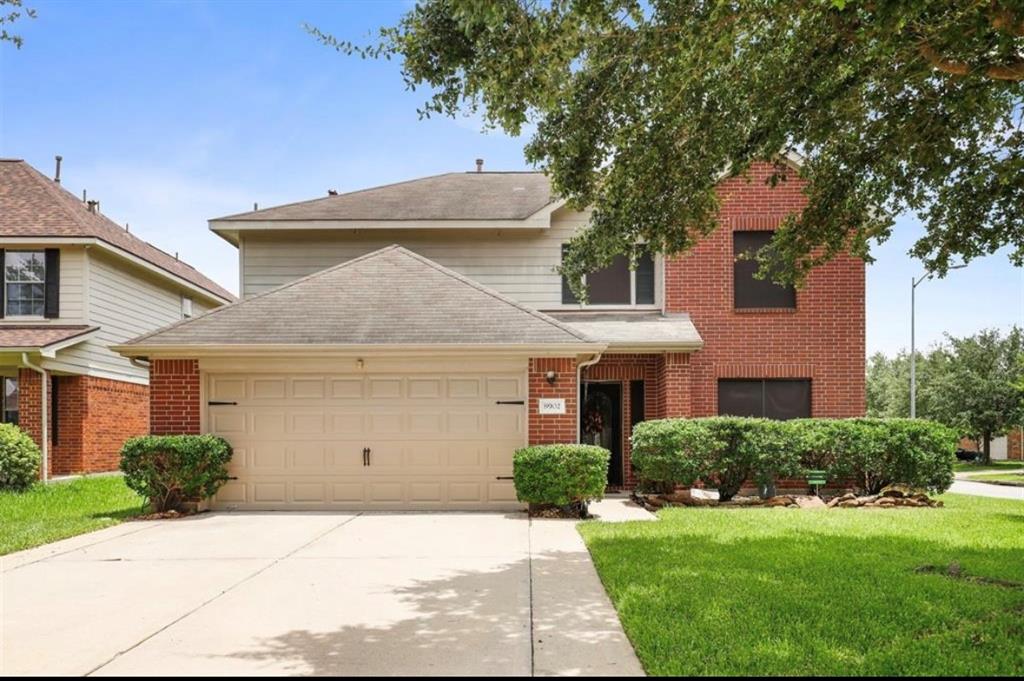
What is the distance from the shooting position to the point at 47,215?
18.4 m

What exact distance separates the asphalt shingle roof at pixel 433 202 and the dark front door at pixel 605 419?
4085mm

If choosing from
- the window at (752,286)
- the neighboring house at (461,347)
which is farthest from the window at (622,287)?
the window at (752,286)

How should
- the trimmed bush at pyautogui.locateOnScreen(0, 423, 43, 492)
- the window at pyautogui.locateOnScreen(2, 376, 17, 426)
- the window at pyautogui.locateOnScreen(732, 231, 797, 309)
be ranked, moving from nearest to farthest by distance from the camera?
1. the trimmed bush at pyautogui.locateOnScreen(0, 423, 43, 492)
2. the window at pyautogui.locateOnScreen(732, 231, 797, 309)
3. the window at pyautogui.locateOnScreen(2, 376, 17, 426)

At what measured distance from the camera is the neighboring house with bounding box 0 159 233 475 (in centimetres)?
1686

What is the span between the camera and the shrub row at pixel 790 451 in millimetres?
12680

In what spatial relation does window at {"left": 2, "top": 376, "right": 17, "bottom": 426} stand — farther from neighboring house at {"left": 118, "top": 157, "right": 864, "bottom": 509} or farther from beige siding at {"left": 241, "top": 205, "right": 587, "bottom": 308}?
neighboring house at {"left": 118, "top": 157, "right": 864, "bottom": 509}

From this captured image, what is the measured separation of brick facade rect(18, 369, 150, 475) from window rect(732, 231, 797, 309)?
14.1 m

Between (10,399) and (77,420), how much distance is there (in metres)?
1.51

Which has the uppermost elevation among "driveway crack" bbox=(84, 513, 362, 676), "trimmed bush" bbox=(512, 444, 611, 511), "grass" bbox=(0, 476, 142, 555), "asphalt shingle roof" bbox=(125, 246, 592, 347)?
"asphalt shingle roof" bbox=(125, 246, 592, 347)

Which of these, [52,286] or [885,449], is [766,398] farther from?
[52,286]

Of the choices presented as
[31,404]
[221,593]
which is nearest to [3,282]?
[31,404]

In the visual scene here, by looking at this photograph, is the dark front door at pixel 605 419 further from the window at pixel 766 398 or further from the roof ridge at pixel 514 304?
the roof ridge at pixel 514 304

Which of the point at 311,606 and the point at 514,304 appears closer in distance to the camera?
the point at 311,606

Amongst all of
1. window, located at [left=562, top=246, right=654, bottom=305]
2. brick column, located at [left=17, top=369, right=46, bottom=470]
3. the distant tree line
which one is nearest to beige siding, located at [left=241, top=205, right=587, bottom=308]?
window, located at [left=562, top=246, right=654, bottom=305]
